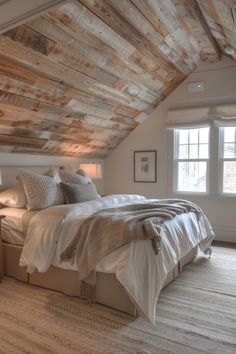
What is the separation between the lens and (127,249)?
7.64ft

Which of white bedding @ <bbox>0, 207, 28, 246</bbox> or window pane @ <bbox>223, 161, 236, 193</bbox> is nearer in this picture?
white bedding @ <bbox>0, 207, 28, 246</bbox>

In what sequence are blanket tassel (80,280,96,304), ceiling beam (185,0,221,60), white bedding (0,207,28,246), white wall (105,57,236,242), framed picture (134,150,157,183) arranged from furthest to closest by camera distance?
framed picture (134,150,157,183), white wall (105,57,236,242), white bedding (0,207,28,246), ceiling beam (185,0,221,60), blanket tassel (80,280,96,304)

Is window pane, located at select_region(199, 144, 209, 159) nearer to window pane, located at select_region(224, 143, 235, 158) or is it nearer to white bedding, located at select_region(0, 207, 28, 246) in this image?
window pane, located at select_region(224, 143, 235, 158)

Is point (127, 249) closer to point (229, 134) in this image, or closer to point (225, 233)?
point (225, 233)

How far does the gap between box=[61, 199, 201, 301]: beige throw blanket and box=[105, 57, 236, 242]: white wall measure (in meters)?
2.33

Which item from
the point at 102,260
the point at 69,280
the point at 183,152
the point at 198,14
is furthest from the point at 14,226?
the point at 183,152

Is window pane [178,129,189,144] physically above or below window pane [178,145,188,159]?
above

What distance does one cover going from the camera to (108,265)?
2387 millimetres

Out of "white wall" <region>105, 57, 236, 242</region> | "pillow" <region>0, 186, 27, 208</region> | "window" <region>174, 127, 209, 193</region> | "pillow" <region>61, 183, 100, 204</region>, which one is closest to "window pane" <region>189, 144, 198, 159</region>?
"window" <region>174, 127, 209, 193</region>

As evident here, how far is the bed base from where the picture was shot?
243 cm

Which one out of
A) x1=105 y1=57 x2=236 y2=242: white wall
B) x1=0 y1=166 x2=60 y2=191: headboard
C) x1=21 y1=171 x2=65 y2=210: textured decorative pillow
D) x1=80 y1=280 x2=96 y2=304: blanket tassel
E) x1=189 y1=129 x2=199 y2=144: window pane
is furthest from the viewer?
x1=189 y1=129 x2=199 y2=144: window pane

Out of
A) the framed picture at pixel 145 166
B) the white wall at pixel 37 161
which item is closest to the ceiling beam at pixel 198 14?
the framed picture at pixel 145 166

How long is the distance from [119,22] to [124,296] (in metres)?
2.61

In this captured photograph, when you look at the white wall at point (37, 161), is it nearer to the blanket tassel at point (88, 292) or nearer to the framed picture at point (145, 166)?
→ the framed picture at point (145, 166)
